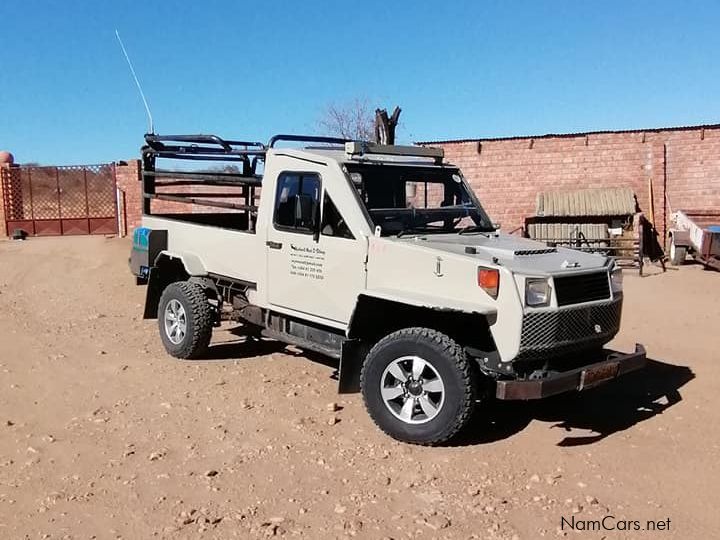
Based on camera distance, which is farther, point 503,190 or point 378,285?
point 503,190

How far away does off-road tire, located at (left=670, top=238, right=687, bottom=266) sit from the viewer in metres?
14.7

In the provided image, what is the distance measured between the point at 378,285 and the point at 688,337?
4917 millimetres

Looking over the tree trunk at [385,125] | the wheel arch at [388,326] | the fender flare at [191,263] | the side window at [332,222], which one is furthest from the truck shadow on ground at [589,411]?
Result: the tree trunk at [385,125]

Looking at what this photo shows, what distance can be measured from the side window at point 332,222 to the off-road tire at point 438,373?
3.23ft

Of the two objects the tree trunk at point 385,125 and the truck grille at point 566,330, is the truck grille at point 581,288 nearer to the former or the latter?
the truck grille at point 566,330

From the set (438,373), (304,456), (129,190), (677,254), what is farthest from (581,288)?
(129,190)

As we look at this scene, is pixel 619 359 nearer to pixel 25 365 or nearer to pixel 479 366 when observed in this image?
pixel 479 366

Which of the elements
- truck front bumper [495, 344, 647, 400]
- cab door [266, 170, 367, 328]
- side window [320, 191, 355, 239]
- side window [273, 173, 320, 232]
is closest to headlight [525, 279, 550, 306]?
truck front bumper [495, 344, 647, 400]

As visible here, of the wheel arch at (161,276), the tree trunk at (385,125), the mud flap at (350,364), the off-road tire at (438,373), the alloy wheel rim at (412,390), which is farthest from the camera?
the tree trunk at (385,125)

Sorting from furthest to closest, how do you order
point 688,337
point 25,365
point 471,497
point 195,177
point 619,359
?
point 688,337, point 195,177, point 25,365, point 619,359, point 471,497

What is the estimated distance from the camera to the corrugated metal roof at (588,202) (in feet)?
51.5

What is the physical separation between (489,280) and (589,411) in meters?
1.81

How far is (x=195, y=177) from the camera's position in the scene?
7.63 metres

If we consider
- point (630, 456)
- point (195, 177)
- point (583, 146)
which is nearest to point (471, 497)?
point (630, 456)
